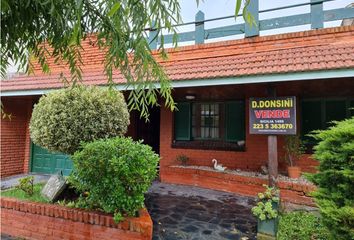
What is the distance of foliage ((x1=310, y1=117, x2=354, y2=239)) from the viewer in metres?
2.92

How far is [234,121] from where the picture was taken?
25.8 feet

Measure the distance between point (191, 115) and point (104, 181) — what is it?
16.7ft

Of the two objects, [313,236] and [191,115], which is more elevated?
[191,115]

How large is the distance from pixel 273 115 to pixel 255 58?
1.82m

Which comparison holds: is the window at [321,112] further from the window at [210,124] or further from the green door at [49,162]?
the green door at [49,162]

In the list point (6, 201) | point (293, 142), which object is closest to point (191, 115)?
point (293, 142)

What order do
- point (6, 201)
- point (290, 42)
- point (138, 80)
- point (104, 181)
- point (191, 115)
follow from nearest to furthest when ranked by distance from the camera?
point (138, 80)
point (104, 181)
point (6, 201)
point (290, 42)
point (191, 115)

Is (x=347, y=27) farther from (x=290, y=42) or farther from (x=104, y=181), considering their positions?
(x=104, y=181)

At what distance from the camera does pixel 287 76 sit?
16.5ft

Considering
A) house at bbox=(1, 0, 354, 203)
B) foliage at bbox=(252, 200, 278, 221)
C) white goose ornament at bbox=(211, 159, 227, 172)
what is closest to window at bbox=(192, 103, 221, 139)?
house at bbox=(1, 0, 354, 203)

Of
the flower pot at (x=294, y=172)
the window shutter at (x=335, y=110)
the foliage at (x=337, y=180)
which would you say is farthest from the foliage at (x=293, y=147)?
the foliage at (x=337, y=180)

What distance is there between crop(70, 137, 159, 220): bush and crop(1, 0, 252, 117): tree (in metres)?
1.11

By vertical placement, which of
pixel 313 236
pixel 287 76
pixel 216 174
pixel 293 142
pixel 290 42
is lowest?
pixel 313 236

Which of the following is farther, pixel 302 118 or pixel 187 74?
pixel 302 118
